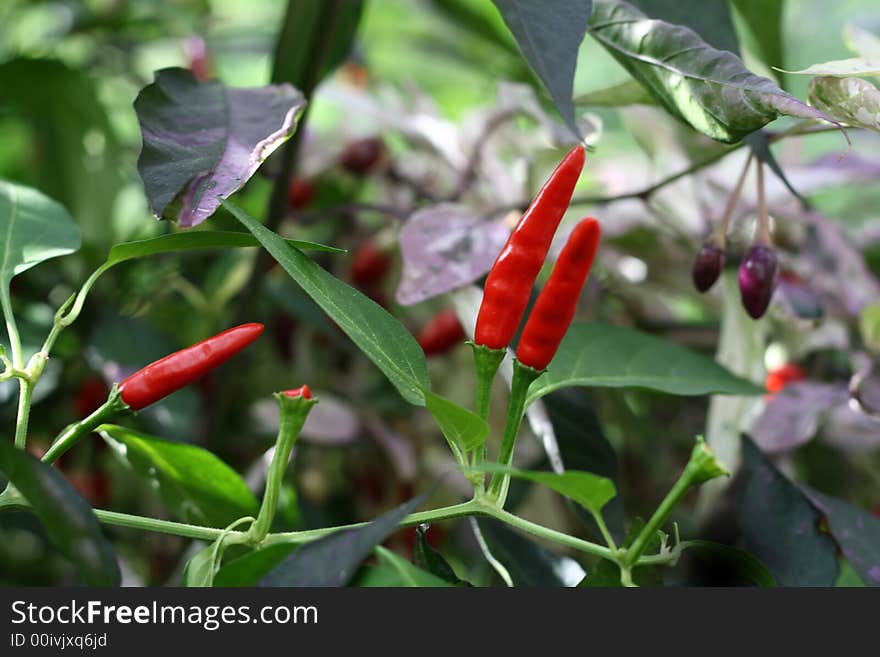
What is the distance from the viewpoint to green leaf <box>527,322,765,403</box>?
17.7 inches

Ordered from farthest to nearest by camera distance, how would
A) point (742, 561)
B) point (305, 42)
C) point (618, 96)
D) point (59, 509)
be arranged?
1. point (305, 42)
2. point (618, 96)
3. point (742, 561)
4. point (59, 509)

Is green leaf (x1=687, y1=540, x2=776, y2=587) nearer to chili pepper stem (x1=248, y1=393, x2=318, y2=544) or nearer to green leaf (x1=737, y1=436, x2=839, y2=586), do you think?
green leaf (x1=737, y1=436, x2=839, y2=586)

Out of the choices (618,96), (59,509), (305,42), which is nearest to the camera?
(59,509)

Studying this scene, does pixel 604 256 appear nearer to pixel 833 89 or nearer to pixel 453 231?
pixel 453 231

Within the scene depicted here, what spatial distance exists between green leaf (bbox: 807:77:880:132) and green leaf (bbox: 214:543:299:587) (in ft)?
0.96

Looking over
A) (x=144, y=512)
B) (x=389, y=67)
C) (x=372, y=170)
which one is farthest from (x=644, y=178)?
(x=389, y=67)

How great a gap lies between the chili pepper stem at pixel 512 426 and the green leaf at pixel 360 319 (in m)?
0.04

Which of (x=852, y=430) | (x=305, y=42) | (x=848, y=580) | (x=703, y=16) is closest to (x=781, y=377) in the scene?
(x=852, y=430)

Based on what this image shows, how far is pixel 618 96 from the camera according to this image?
0.50 metres

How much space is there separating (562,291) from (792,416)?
1.13ft

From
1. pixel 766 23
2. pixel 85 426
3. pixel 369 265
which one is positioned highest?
pixel 766 23

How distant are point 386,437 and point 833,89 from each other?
491 millimetres

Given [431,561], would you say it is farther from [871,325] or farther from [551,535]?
[871,325]

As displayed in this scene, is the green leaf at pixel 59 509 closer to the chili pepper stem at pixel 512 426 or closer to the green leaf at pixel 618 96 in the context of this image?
the chili pepper stem at pixel 512 426
